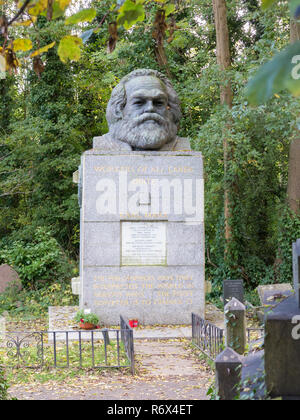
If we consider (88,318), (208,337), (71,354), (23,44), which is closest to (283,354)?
(23,44)

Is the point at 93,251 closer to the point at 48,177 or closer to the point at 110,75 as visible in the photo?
the point at 48,177

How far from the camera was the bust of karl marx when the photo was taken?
10.8 meters

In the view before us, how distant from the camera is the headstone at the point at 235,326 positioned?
715 centimetres

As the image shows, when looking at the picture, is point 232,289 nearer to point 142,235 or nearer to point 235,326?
point 142,235

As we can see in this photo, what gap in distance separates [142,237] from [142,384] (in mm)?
4102

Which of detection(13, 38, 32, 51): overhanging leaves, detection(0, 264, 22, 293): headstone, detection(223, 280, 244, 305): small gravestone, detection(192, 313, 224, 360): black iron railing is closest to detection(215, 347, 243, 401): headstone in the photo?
detection(13, 38, 32, 51): overhanging leaves

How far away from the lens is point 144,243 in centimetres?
1045

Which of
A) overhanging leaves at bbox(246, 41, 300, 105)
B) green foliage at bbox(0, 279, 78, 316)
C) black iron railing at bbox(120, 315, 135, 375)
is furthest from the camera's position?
green foliage at bbox(0, 279, 78, 316)

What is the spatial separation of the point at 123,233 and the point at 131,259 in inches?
20.1

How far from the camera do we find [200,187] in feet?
34.6

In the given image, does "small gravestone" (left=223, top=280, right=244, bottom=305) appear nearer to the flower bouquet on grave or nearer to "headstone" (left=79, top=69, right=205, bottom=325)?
"headstone" (left=79, top=69, right=205, bottom=325)

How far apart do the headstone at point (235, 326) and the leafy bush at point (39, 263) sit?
9140 mm

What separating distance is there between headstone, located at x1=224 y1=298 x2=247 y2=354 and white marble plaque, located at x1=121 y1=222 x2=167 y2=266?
10.7 feet

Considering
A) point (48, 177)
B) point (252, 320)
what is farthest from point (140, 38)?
point (252, 320)
